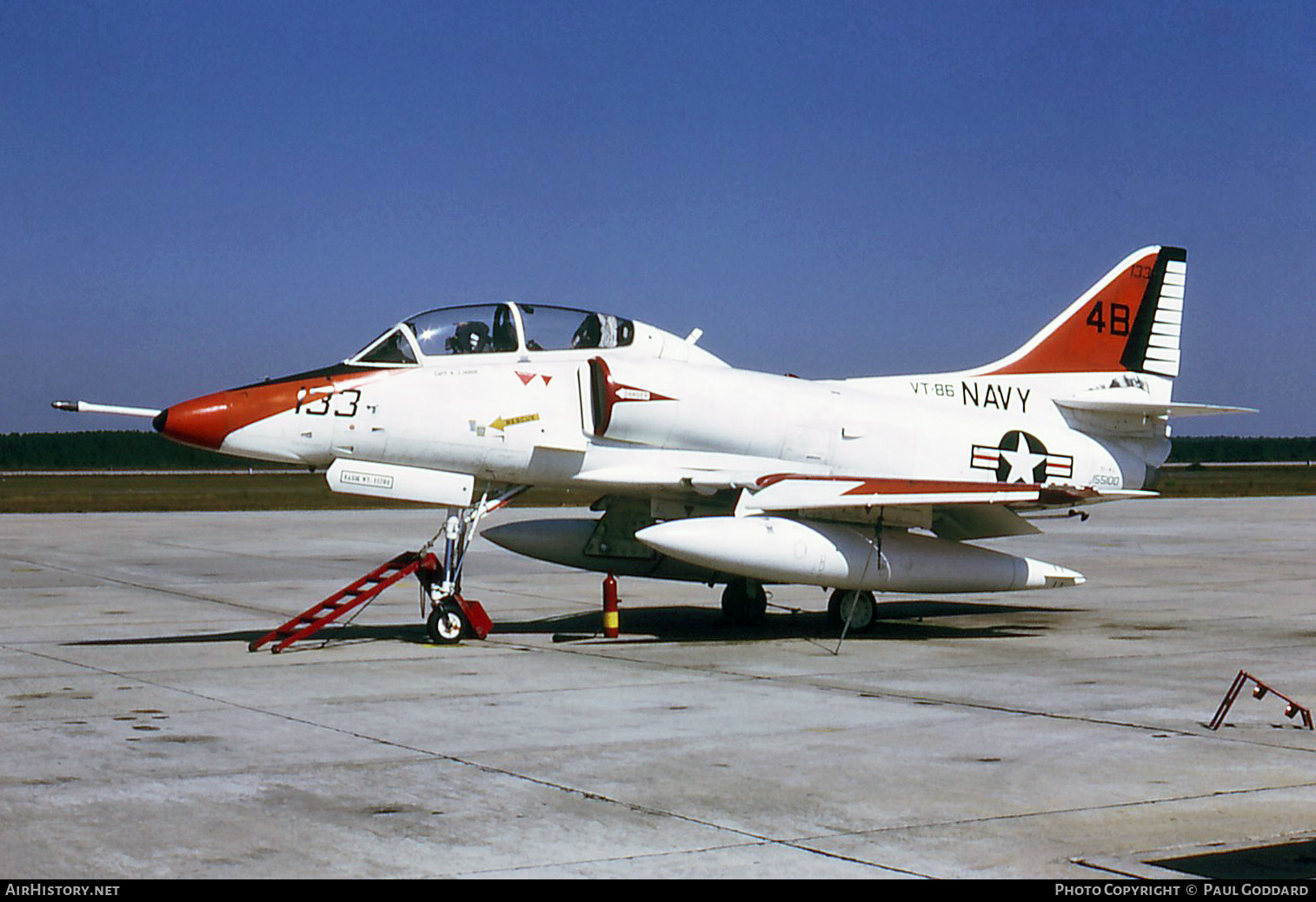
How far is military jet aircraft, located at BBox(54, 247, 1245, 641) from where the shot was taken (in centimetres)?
1332

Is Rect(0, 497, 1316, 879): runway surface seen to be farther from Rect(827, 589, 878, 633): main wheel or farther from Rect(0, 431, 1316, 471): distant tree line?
Rect(0, 431, 1316, 471): distant tree line

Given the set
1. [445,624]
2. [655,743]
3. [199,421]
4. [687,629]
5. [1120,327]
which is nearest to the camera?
[655,743]

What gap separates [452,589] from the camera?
44.9 feet

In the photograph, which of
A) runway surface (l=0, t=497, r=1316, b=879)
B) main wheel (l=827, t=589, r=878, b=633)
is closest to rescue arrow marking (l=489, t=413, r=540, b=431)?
runway surface (l=0, t=497, r=1316, b=879)

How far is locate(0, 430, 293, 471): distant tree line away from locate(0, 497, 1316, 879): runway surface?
7527 centimetres

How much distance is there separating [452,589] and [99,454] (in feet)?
279

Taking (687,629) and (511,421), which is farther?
(687,629)

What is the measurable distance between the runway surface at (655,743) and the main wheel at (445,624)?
124 millimetres

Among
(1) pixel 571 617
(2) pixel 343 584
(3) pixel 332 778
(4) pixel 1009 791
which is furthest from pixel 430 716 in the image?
(2) pixel 343 584

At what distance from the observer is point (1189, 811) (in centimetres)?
694

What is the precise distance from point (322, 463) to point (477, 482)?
64.0 inches

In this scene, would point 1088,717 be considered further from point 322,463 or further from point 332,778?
point 322,463

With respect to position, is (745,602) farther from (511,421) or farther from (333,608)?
(333,608)

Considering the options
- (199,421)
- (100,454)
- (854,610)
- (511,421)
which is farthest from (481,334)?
(100,454)
